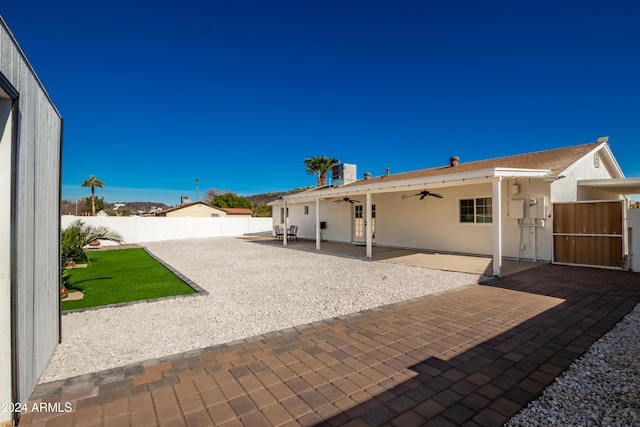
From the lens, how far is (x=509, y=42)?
11.9m

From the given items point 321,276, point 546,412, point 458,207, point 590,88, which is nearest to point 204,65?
point 321,276

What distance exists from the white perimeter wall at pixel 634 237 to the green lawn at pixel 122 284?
448 inches

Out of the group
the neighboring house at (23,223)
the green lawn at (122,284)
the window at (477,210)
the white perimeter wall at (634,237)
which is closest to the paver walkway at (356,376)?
the neighboring house at (23,223)

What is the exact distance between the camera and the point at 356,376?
280 cm

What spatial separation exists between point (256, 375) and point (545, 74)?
16.4 meters

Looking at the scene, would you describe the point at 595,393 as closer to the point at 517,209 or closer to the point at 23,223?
the point at 23,223

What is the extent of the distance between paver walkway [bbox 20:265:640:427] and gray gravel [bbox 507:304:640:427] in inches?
3.8

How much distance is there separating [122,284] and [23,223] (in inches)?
234

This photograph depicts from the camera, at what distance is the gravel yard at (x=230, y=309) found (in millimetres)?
3518

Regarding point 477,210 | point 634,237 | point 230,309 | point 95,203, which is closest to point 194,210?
point 95,203

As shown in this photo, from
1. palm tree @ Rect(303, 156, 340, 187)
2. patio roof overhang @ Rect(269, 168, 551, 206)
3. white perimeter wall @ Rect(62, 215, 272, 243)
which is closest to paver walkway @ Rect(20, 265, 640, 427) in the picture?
patio roof overhang @ Rect(269, 168, 551, 206)

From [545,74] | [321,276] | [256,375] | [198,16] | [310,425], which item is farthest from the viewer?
[545,74]

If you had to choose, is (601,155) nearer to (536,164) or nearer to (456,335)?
(536,164)

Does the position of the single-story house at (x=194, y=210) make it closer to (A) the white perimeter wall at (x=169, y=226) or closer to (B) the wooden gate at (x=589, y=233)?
(A) the white perimeter wall at (x=169, y=226)
